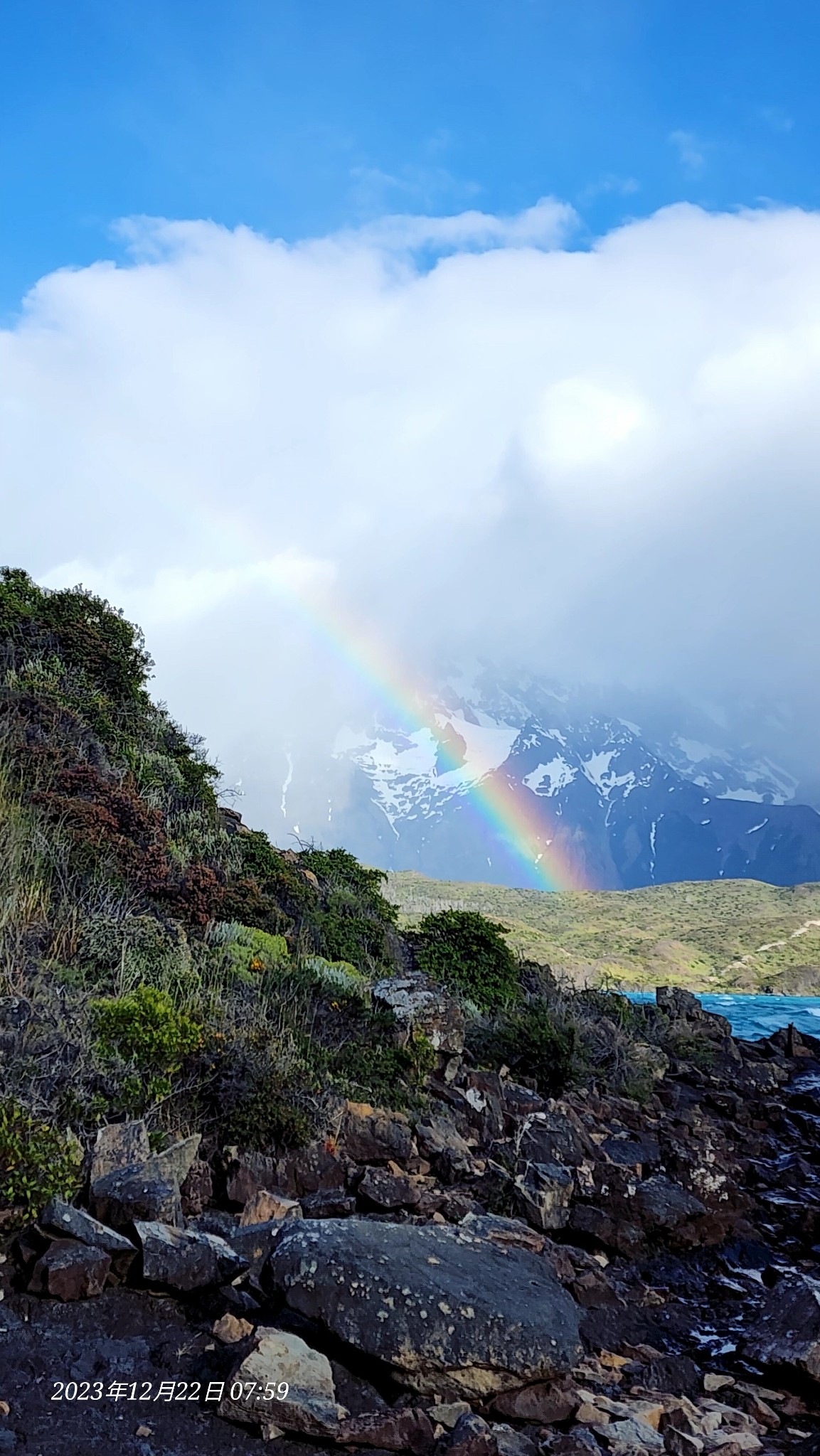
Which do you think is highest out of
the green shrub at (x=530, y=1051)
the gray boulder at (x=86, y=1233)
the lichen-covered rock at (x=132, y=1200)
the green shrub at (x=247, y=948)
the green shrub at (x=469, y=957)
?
the green shrub at (x=469, y=957)

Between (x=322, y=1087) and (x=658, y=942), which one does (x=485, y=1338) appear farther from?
(x=658, y=942)

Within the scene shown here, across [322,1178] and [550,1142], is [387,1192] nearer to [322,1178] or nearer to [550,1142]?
[322,1178]

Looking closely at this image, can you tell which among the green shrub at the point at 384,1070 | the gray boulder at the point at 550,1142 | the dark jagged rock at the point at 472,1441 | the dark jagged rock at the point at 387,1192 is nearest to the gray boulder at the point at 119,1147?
the dark jagged rock at the point at 387,1192

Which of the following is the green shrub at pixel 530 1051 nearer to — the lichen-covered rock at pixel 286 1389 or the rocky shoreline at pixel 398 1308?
the rocky shoreline at pixel 398 1308

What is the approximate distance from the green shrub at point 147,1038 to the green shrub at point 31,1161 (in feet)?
4.03

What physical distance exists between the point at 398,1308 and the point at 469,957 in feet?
40.1

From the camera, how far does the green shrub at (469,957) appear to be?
16062 mm

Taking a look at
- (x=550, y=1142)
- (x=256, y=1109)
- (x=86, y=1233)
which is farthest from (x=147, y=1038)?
(x=550, y=1142)

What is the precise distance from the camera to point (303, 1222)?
19.1ft

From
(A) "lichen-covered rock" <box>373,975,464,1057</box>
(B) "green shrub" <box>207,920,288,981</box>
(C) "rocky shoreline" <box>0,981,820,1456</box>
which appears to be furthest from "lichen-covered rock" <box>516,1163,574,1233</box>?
(B) "green shrub" <box>207,920,288,981</box>

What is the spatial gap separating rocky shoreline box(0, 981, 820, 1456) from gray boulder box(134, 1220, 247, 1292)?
15 mm

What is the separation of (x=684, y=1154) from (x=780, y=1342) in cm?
426

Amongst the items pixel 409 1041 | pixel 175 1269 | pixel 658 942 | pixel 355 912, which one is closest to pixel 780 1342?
pixel 175 1269

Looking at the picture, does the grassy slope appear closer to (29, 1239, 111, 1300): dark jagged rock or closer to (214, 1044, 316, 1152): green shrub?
(214, 1044, 316, 1152): green shrub
